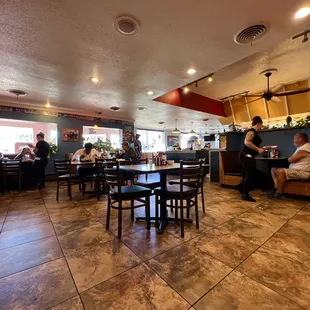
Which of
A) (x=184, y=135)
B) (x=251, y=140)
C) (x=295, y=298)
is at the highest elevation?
(x=184, y=135)

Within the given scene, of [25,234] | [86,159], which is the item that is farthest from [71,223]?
[86,159]

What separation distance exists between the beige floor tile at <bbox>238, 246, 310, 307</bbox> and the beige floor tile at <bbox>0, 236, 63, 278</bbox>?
1.91 meters

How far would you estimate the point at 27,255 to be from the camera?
1790 mm

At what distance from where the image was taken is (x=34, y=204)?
3559mm

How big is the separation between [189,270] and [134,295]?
53 centimetres

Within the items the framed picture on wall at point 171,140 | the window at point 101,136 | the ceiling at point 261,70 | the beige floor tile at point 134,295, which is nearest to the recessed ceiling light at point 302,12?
the ceiling at point 261,70

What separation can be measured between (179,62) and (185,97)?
2.94m

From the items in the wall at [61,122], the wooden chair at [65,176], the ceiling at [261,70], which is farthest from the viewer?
the wall at [61,122]

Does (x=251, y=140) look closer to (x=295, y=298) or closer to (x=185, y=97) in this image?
(x=295, y=298)

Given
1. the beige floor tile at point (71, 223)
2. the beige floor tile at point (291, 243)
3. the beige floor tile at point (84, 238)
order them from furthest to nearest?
the beige floor tile at point (71, 223), the beige floor tile at point (84, 238), the beige floor tile at point (291, 243)

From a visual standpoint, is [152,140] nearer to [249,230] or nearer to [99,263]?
[249,230]

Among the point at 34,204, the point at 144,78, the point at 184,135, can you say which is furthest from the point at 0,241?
the point at 184,135

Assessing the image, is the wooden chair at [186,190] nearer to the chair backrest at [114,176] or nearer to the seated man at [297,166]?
the chair backrest at [114,176]

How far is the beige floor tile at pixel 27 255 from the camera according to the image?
1.61m
